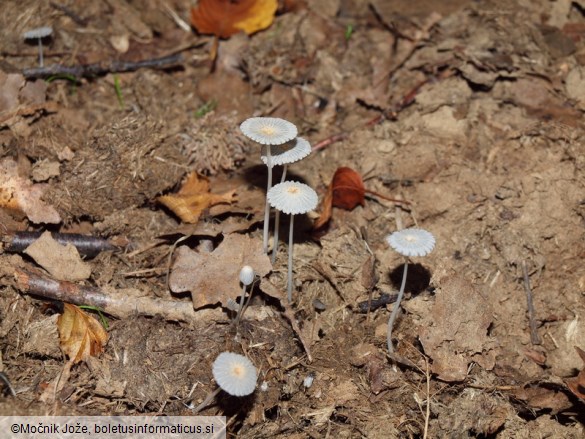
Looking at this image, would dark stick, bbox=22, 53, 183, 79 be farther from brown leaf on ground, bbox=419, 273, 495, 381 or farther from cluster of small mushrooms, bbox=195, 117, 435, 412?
brown leaf on ground, bbox=419, 273, 495, 381

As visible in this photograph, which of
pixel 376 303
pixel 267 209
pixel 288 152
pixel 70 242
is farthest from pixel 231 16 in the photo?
pixel 376 303

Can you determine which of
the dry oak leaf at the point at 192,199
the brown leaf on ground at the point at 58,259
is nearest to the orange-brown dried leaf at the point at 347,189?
the dry oak leaf at the point at 192,199

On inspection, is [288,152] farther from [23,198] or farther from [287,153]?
[23,198]

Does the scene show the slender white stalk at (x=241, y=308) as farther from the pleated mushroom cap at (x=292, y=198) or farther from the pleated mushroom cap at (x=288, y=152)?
the pleated mushroom cap at (x=288, y=152)

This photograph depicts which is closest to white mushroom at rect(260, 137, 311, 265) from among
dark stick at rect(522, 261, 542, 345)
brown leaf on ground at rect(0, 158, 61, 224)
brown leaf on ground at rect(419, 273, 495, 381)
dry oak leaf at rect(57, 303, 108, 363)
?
brown leaf on ground at rect(419, 273, 495, 381)

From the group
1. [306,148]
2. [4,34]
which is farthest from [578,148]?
[4,34]

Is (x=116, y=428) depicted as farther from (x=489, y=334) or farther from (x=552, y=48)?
(x=552, y=48)
